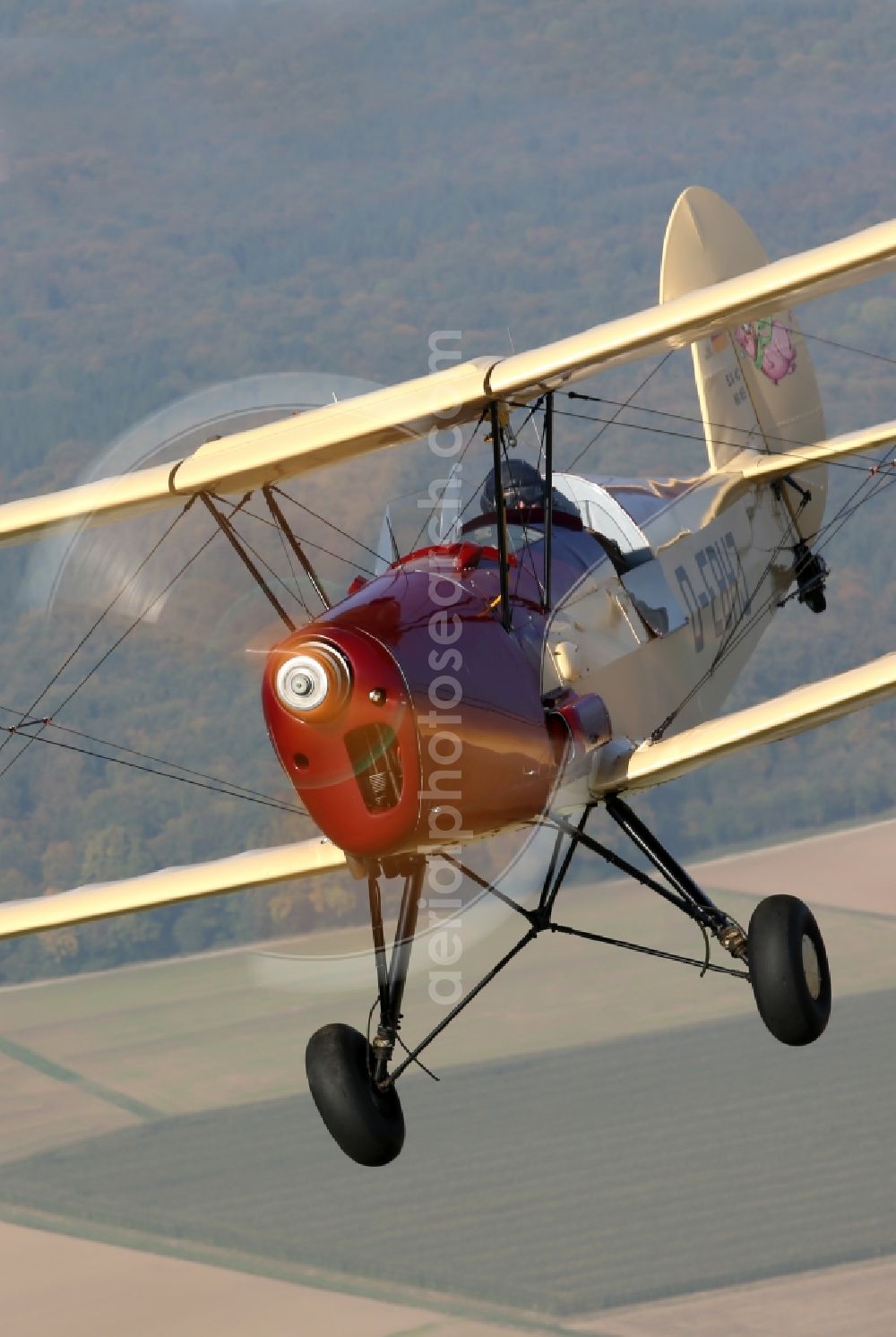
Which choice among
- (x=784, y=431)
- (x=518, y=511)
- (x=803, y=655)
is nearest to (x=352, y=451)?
(x=518, y=511)

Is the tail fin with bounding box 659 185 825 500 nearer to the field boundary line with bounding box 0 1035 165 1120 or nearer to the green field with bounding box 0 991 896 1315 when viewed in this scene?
the green field with bounding box 0 991 896 1315

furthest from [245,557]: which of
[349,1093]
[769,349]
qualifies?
[769,349]

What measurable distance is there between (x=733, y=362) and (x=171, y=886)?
27.5ft

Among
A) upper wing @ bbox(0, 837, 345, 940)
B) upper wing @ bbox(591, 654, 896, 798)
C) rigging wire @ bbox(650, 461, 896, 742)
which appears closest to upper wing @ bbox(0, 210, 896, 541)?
upper wing @ bbox(591, 654, 896, 798)

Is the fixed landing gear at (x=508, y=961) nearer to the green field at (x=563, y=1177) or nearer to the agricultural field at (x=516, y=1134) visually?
the agricultural field at (x=516, y=1134)

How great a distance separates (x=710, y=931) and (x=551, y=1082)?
88450 millimetres

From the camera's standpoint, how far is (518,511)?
45.2 feet

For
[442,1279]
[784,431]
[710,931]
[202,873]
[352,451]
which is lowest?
[710,931]

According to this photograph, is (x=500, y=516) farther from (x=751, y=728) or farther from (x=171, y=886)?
(x=171, y=886)

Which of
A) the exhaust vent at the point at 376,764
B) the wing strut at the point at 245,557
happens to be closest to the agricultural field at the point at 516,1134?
the wing strut at the point at 245,557

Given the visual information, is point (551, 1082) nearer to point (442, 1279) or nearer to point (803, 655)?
point (442, 1279)

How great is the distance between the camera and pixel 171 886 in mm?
13961

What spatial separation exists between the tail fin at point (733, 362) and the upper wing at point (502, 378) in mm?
6961

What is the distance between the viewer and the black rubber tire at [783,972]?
12.6 metres
